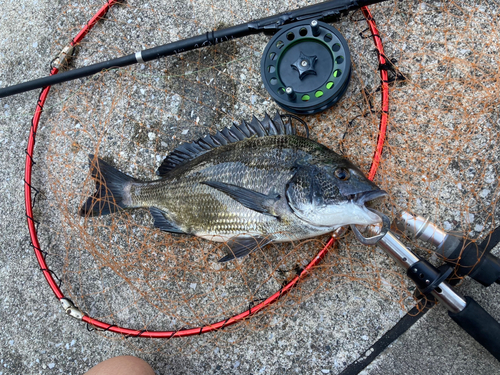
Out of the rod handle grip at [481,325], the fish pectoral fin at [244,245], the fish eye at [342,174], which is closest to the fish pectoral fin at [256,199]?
the fish pectoral fin at [244,245]

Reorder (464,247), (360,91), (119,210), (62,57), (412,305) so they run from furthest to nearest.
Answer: (62,57), (119,210), (360,91), (412,305), (464,247)

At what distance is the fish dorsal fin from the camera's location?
2.29 meters

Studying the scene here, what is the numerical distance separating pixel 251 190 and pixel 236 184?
13cm

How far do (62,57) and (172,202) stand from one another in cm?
171

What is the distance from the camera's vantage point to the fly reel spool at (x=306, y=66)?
7.39 ft

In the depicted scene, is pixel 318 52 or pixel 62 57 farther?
pixel 62 57

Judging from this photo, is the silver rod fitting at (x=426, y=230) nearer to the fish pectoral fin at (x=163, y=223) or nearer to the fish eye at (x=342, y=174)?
the fish eye at (x=342, y=174)

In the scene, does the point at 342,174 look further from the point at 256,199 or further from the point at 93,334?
the point at 93,334

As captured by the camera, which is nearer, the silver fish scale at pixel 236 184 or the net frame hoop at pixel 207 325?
the silver fish scale at pixel 236 184

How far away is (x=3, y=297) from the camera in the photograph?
2932mm

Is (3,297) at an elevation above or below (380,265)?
below

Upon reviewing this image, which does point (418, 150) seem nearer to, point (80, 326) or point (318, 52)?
point (318, 52)

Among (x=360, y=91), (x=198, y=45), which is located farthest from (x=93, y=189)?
(x=360, y=91)

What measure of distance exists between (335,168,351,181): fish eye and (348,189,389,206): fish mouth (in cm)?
11
